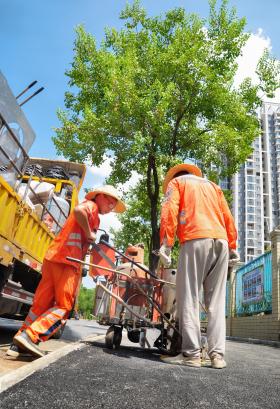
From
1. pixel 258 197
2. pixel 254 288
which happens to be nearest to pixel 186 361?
pixel 254 288

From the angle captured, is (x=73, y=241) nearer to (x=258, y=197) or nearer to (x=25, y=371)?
(x=25, y=371)

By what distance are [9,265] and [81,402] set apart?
2660 millimetres

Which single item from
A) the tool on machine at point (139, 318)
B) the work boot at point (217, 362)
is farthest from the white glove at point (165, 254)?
the work boot at point (217, 362)

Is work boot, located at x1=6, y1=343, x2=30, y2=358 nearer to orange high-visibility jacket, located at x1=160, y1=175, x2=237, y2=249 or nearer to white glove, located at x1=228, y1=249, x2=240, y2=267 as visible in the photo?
orange high-visibility jacket, located at x1=160, y1=175, x2=237, y2=249

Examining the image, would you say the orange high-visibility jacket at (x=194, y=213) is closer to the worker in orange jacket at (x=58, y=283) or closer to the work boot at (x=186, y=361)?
the worker in orange jacket at (x=58, y=283)

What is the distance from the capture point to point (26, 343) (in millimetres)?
3016

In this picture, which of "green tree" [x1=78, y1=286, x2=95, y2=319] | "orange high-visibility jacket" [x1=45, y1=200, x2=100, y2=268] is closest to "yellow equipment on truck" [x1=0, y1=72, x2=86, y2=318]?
"orange high-visibility jacket" [x1=45, y1=200, x2=100, y2=268]

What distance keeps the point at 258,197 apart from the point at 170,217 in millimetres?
99071

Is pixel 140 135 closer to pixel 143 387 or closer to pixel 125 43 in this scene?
pixel 125 43

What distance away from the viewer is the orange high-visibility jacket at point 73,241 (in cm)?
348

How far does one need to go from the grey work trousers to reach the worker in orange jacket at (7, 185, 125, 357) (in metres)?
0.97

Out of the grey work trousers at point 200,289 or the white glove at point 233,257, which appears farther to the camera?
the white glove at point 233,257

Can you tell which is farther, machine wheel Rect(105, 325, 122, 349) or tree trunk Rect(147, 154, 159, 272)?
tree trunk Rect(147, 154, 159, 272)

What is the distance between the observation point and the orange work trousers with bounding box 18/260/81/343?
3.20m
